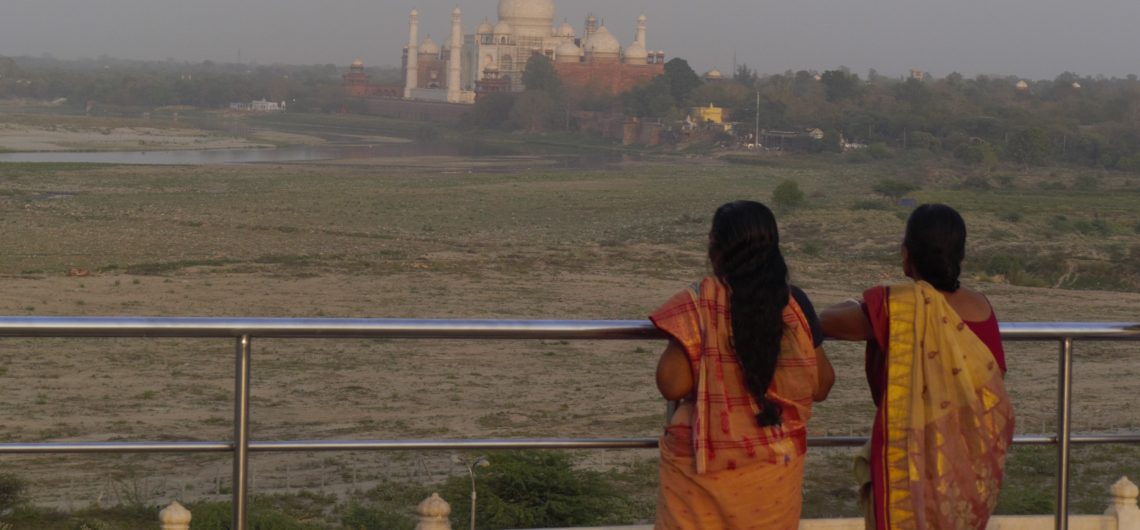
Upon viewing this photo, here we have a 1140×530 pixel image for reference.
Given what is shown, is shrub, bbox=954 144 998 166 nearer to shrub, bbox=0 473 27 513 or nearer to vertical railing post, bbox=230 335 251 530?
shrub, bbox=0 473 27 513

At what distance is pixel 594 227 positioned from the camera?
875 inches

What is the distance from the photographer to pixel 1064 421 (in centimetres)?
203

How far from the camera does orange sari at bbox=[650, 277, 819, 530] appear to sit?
1620mm

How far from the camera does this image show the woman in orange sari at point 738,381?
1.62 m

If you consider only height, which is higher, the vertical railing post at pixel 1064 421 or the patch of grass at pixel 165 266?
the vertical railing post at pixel 1064 421

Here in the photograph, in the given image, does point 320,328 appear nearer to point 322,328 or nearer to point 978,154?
point 322,328

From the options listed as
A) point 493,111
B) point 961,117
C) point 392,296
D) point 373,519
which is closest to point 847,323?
point 373,519

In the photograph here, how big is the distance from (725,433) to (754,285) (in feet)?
0.59

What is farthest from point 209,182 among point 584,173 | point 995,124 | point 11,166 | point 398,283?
point 995,124

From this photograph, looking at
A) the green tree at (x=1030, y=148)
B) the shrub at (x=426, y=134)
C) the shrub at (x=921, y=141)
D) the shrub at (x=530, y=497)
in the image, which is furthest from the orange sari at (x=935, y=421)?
the shrub at (x=426, y=134)

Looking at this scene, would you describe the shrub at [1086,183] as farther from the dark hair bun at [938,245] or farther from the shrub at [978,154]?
the dark hair bun at [938,245]

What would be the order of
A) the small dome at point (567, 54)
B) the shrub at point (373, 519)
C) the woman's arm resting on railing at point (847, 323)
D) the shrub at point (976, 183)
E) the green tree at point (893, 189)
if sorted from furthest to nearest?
the small dome at point (567, 54)
the shrub at point (976, 183)
the green tree at point (893, 189)
the shrub at point (373, 519)
the woman's arm resting on railing at point (847, 323)

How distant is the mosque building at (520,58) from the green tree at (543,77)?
31 cm

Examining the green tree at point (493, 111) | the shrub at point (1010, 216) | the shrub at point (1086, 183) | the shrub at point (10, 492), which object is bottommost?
the shrub at point (10, 492)
